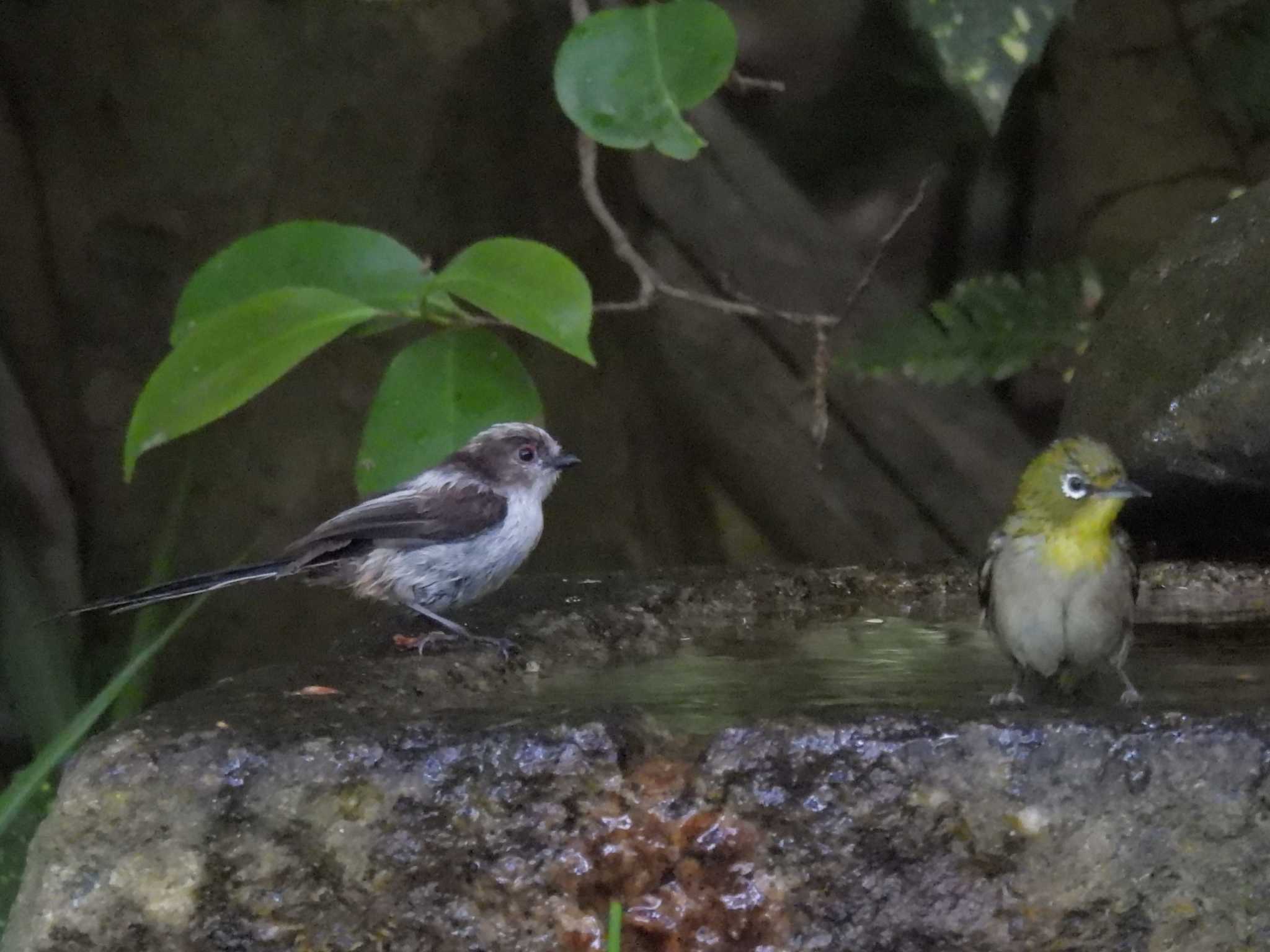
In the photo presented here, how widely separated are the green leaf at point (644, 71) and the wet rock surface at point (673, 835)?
149cm

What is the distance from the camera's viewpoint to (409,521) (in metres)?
3.56

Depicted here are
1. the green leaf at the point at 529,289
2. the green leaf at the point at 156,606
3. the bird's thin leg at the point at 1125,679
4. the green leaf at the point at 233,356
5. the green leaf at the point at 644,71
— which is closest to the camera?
the bird's thin leg at the point at 1125,679

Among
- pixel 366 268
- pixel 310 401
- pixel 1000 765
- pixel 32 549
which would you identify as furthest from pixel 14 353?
pixel 1000 765

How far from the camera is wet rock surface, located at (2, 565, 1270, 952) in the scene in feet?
6.78

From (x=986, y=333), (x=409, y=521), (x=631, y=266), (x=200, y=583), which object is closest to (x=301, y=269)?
(x=409, y=521)

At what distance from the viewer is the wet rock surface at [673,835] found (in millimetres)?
2066

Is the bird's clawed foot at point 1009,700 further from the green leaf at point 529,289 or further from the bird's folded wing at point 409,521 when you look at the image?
the bird's folded wing at point 409,521

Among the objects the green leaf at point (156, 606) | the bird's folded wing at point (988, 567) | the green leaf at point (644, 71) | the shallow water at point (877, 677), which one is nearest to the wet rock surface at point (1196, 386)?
the shallow water at point (877, 677)

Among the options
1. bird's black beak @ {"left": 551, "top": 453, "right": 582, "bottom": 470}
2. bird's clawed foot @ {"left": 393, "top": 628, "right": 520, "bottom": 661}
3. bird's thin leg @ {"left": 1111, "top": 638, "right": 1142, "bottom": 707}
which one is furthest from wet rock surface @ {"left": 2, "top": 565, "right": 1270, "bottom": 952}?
bird's black beak @ {"left": 551, "top": 453, "right": 582, "bottom": 470}

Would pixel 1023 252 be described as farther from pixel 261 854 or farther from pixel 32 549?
pixel 261 854

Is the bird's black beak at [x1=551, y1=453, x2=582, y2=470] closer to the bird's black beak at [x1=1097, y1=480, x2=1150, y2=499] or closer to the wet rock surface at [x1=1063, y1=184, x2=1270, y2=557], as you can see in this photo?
the wet rock surface at [x1=1063, y1=184, x2=1270, y2=557]

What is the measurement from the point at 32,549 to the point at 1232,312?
3762mm

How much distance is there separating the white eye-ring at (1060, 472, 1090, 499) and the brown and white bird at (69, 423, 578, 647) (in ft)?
4.03

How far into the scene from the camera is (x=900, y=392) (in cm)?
559
